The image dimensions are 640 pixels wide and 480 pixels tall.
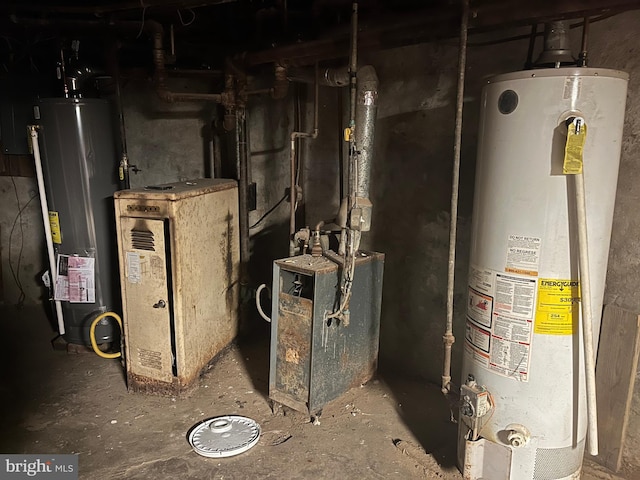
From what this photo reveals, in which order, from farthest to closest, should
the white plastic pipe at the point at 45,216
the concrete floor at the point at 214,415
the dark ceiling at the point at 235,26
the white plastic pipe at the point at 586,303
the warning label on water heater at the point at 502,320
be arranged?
1. the white plastic pipe at the point at 45,216
2. the concrete floor at the point at 214,415
3. the dark ceiling at the point at 235,26
4. the warning label on water heater at the point at 502,320
5. the white plastic pipe at the point at 586,303

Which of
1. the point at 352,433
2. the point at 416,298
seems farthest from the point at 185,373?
the point at 416,298

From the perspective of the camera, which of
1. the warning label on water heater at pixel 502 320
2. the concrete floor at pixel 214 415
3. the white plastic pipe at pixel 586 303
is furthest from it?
the concrete floor at pixel 214 415

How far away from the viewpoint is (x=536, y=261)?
4.55 ft

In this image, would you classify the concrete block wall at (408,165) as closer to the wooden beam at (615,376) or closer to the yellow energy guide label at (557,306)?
the wooden beam at (615,376)

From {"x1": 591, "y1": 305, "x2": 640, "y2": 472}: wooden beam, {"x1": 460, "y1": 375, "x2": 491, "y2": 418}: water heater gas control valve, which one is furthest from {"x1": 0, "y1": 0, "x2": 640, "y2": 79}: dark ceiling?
{"x1": 460, "y1": 375, "x2": 491, "y2": 418}: water heater gas control valve

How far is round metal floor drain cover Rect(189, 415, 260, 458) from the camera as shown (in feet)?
6.02

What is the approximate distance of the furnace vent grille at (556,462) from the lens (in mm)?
1498

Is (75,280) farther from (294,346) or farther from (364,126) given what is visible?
(364,126)

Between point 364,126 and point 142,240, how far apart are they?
44.4 inches

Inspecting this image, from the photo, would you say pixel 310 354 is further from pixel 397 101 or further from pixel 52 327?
pixel 52 327

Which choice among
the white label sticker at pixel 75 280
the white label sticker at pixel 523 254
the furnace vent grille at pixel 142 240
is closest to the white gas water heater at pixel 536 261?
the white label sticker at pixel 523 254

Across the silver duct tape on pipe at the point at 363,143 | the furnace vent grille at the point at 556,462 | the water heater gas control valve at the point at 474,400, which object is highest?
the silver duct tape on pipe at the point at 363,143

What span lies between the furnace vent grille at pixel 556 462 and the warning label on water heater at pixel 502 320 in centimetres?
27

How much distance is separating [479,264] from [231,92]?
1.69 meters
